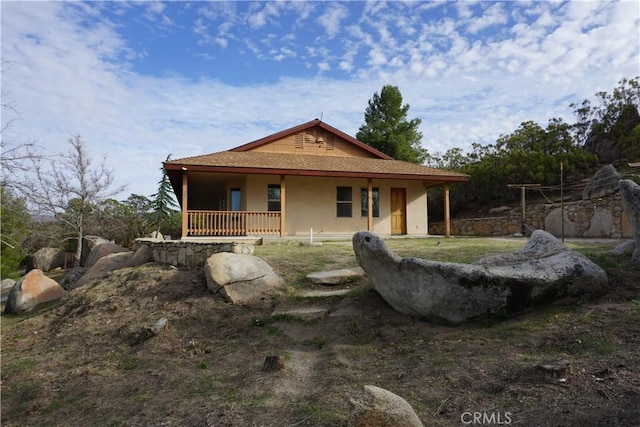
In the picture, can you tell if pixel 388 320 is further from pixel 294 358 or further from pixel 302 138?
pixel 302 138

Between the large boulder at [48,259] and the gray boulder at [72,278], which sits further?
the large boulder at [48,259]

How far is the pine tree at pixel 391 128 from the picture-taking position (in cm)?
2872

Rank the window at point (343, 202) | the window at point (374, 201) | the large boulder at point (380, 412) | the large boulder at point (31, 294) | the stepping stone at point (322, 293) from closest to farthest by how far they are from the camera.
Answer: the large boulder at point (380, 412) < the stepping stone at point (322, 293) < the large boulder at point (31, 294) < the window at point (343, 202) < the window at point (374, 201)

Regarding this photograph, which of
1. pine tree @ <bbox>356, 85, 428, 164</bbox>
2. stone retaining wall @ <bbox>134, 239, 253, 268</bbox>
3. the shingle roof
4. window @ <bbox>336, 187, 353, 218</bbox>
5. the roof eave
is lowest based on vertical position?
stone retaining wall @ <bbox>134, 239, 253, 268</bbox>

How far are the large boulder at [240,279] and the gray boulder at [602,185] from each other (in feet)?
49.5

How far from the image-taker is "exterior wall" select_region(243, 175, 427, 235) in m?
15.9

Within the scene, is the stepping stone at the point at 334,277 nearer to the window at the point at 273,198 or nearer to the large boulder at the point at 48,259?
the window at the point at 273,198

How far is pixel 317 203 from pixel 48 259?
46.3 feet

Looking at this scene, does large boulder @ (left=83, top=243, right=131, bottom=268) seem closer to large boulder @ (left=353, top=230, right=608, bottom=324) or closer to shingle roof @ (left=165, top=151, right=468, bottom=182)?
shingle roof @ (left=165, top=151, right=468, bottom=182)

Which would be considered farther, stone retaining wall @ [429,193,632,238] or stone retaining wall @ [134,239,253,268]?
stone retaining wall @ [429,193,632,238]

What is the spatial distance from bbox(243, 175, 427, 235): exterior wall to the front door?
0.31 m

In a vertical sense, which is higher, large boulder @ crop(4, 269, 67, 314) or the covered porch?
the covered porch

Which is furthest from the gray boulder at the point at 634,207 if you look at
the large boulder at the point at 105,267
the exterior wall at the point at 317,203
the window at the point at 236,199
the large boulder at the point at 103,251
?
the large boulder at the point at 103,251

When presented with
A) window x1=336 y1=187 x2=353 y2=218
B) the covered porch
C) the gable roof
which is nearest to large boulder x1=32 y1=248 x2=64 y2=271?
the gable roof
